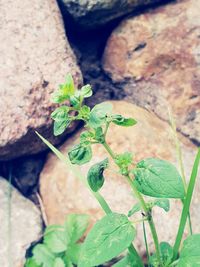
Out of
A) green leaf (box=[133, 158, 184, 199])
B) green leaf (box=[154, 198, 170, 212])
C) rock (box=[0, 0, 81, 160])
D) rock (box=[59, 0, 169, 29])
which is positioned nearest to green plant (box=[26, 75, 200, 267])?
green leaf (box=[133, 158, 184, 199])

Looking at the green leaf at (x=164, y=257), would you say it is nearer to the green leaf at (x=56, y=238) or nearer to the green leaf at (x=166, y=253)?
the green leaf at (x=166, y=253)

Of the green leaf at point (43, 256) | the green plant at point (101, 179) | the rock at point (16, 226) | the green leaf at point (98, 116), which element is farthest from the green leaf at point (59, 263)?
the green leaf at point (98, 116)

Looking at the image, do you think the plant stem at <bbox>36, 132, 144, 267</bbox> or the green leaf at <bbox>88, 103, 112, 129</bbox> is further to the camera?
the plant stem at <bbox>36, 132, 144, 267</bbox>

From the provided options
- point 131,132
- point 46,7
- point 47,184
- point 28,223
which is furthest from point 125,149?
point 46,7

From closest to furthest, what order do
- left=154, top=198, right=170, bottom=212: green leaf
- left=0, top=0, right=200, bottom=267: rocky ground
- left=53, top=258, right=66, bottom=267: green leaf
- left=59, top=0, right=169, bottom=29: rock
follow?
Result: left=154, top=198, right=170, bottom=212: green leaf
left=53, top=258, right=66, bottom=267: green leaf
left=0, top=0, right=200, bottom=267: rocky ground
left=59, top=0, right=169, bottom=29: rock

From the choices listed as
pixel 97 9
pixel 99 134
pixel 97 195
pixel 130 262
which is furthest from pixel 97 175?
pixel 97 9

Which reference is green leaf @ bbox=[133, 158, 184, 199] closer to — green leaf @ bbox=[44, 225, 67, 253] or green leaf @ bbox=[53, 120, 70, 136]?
green leaf @ bbox=[53, 120, 70, 136]

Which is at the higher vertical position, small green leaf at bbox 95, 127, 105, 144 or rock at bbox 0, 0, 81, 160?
small green leaf at bbox 95, 127, 105, 144

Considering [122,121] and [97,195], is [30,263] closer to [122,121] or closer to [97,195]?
[97,195]
